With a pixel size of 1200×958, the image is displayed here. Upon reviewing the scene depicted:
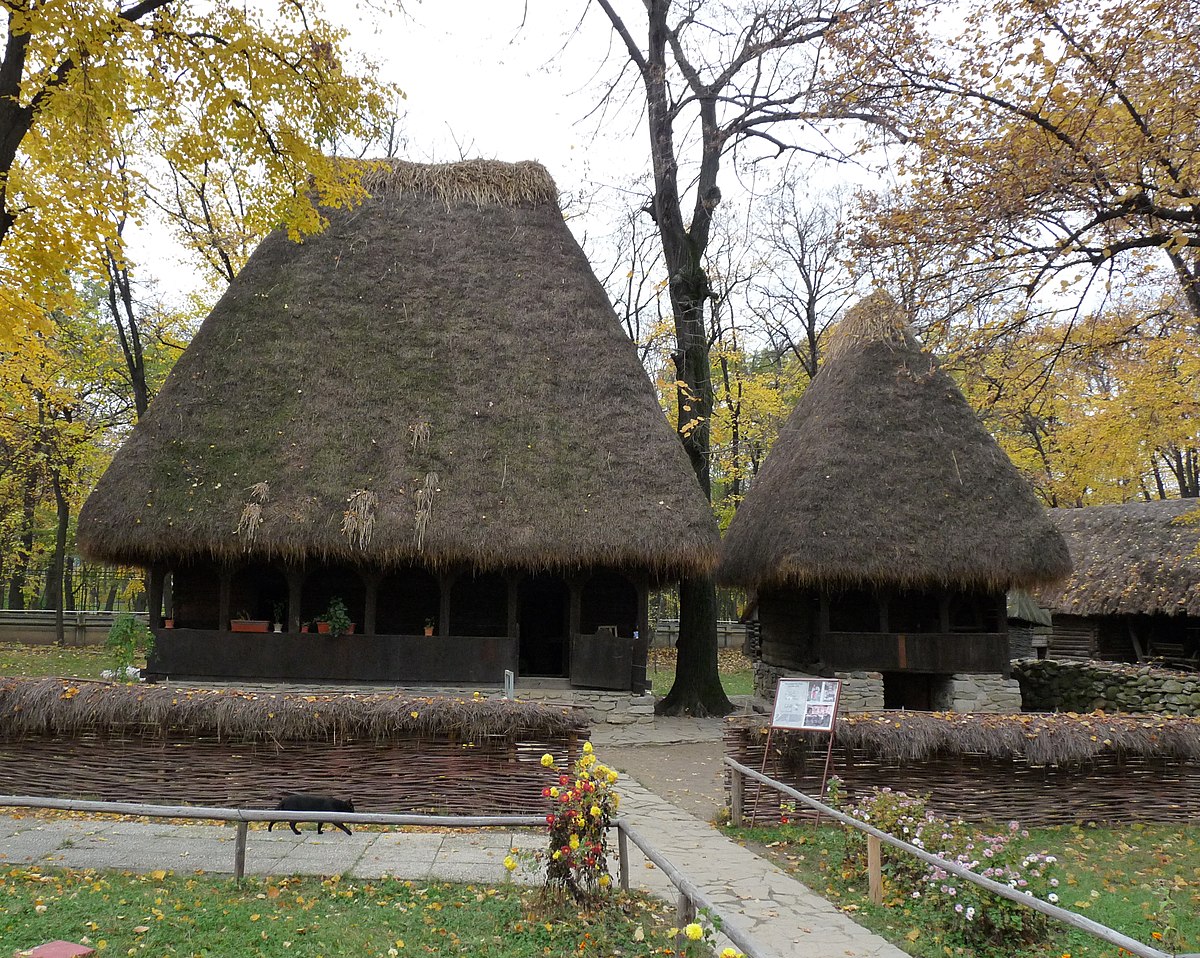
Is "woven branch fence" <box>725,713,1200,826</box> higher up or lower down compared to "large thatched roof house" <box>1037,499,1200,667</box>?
lower down

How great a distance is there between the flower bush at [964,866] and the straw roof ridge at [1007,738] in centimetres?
140

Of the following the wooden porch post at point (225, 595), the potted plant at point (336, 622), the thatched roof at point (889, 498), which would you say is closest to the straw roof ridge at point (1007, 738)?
the thatched roof at point (889, 498)

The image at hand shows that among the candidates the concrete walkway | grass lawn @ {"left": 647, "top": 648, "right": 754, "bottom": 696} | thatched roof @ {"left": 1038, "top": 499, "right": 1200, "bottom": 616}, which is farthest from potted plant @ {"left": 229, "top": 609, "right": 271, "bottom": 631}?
thatched roof @ {"left": 1038, "top": 499, "right": 1200, "bottom": 616}

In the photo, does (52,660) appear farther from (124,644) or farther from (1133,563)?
(1133,563)

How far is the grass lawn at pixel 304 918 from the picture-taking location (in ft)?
16.1

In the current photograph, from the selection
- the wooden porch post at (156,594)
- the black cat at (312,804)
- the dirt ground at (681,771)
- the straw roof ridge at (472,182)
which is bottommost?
the dirt ground at (681,771)

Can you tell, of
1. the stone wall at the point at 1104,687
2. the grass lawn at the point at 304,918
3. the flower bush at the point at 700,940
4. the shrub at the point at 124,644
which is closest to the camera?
the flower bush at the point at 700,940

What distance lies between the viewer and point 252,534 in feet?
42.5

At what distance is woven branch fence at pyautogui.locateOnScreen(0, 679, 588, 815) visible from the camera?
8.00 metres

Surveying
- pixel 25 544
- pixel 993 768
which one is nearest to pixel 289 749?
pixel 993 768

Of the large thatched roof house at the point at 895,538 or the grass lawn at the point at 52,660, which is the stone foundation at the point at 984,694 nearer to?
the large thatched roof house at the point at 895,538

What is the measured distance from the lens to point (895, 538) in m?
15.1

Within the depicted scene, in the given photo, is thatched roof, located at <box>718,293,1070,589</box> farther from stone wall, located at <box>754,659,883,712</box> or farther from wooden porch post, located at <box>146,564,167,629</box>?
wooden porch post, located at <box>146,564,167,629</box>

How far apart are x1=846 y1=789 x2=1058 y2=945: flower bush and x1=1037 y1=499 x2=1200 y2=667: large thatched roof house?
14872 millimetres
